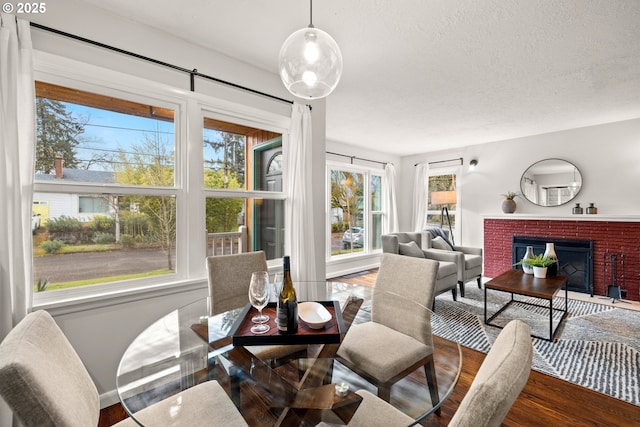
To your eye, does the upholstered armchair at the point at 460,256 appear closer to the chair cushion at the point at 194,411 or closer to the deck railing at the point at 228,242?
the deck railing at the point at 228,242

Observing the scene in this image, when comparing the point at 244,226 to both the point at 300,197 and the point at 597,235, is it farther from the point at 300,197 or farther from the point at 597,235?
the point at 597,235

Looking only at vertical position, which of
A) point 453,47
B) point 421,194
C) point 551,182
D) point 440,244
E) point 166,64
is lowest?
point 440,244

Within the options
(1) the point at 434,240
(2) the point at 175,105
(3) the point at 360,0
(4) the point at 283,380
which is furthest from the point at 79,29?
(1) the point at 434,240

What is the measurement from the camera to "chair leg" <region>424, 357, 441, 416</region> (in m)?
1.11

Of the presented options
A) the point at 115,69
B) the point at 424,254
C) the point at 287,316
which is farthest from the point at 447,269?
the point at 115,69

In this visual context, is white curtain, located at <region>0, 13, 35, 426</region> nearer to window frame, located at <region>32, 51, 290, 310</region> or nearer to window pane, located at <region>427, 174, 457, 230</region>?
window frame, located at <region>32, 51, 290, 310</region>

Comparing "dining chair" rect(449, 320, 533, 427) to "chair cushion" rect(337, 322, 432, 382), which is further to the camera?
"chair cushion" rect(337, 322, 432, 382)

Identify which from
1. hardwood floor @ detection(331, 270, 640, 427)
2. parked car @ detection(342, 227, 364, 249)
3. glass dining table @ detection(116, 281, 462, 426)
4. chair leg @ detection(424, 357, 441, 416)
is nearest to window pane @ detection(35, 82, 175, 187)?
glass dining table @ detection(116, 281, 462, 426)

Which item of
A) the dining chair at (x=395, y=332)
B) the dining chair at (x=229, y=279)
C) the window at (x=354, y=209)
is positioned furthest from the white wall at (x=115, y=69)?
the window at (x=354, y=209)

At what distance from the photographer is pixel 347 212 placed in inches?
226

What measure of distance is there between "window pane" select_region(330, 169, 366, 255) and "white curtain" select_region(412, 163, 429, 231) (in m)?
1.29

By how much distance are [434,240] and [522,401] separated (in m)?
3.00

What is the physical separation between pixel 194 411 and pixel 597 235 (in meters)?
5.58

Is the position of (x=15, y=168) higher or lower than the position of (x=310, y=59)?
lower
